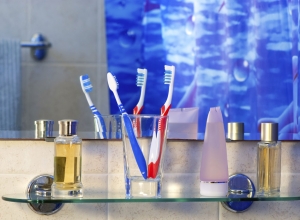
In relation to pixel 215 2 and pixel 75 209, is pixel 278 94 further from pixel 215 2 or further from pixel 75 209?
pixel 75 209

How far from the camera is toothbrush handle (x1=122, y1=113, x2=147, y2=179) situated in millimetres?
1152

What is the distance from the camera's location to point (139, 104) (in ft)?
4.15

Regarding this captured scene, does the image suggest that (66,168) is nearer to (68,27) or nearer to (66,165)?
(66,165)

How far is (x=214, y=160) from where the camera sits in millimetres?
1178

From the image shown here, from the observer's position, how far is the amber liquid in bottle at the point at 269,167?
1223mm

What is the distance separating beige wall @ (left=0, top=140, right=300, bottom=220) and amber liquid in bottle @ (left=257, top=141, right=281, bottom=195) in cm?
6

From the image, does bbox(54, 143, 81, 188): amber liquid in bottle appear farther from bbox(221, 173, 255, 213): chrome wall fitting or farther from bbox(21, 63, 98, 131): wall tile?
bbox(221, 173, 255, 213): chrome wall fitting

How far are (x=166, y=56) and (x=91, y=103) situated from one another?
0.65ft

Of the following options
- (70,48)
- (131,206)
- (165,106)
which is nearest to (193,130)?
(165,106)

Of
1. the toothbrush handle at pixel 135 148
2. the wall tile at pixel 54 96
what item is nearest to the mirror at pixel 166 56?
the wall tile at pixel 54 96

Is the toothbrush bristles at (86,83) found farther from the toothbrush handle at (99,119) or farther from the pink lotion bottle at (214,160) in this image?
the pink lotion bottle at (214,160)

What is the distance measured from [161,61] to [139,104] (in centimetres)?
11

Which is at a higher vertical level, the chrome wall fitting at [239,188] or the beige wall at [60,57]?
the beige wall at [60,57]

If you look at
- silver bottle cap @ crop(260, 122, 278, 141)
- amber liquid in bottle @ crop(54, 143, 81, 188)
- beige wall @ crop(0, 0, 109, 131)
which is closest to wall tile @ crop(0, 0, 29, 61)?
beige wall @ crop(0, 0, 109, 131)
